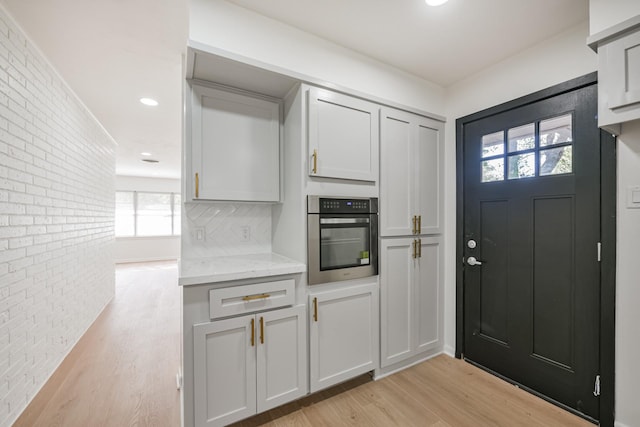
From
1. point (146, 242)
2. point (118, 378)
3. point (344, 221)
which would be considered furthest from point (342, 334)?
point (146, 242)

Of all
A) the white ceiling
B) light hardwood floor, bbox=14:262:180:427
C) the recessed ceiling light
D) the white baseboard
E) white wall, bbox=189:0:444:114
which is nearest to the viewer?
white wall, bbox=189:0:444:114

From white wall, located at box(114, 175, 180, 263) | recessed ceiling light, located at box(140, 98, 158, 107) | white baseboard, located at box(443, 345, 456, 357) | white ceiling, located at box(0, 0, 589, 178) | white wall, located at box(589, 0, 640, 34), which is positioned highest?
white ceiling, located at box(0, 0, 589, 178)

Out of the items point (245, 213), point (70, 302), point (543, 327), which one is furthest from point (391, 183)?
point (70, 302)

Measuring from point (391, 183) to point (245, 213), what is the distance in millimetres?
1230

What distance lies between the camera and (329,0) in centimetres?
163

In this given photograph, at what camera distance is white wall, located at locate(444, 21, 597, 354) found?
5.99 ft

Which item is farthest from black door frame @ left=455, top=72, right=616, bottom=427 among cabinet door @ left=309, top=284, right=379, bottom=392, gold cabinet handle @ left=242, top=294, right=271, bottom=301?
gold cabinet handle @ left=242, top=294, right=271, bottom=301

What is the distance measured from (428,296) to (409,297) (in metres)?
0.25

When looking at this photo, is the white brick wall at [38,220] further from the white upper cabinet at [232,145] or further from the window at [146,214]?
the window at [146,214]

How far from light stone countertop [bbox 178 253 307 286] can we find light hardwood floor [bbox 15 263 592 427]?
979 millimetres

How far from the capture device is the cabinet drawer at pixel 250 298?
152 centimetres

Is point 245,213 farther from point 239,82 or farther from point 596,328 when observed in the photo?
point 596,328

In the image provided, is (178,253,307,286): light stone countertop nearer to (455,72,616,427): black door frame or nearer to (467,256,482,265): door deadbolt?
(467,256,482,265): door deadbolt

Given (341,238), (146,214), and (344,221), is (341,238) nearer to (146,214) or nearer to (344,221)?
(344,221)
